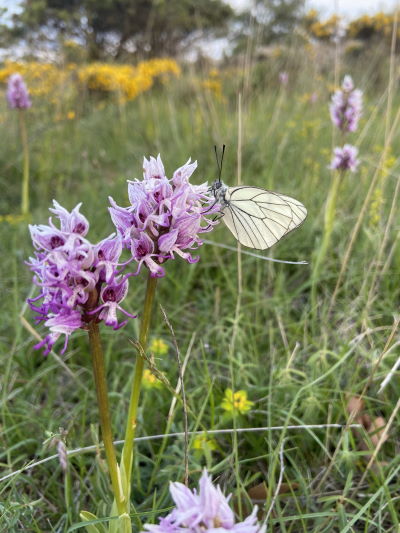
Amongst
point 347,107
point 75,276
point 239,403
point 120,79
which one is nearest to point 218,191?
point 75,276

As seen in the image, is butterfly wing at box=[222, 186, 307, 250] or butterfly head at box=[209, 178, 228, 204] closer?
butterfly head at box=[209, 178, 228, 204]

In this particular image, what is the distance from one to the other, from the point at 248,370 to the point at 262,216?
793mm

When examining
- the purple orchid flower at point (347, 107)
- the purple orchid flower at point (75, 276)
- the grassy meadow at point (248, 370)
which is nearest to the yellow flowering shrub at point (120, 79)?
the grassy meadow at point (248, 370)

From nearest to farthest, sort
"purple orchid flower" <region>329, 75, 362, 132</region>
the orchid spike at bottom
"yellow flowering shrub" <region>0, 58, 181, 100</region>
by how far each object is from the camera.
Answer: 1. the orchid spike at bottom
2. "purple orchid flower" <region>329, 75, 362, 132</region>
3. "yellow flowering shrub" <region>0, 58, 181, 100</region>

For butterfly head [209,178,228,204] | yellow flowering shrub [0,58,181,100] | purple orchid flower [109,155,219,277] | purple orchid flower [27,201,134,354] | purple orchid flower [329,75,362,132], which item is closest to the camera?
purple orchid flower [27,201,134,354]

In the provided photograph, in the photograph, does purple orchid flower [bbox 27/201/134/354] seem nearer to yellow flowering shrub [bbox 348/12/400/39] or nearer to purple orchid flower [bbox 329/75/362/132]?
purple orchid flower [bbox 329/75/362/132]

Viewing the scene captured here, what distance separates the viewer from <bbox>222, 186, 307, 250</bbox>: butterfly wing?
1854 mm

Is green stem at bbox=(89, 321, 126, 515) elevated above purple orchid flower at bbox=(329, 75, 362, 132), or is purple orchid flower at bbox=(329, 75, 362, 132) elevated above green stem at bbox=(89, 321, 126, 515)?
purple orchid flower at bbox=(329, 75, 362, 132)

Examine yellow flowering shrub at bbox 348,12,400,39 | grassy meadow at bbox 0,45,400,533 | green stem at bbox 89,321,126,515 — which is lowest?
grassy meadow at bbox 0,45,400,533

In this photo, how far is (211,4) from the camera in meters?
22.5

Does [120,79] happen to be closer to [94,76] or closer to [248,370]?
[94,76]

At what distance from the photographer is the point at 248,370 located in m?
2.24

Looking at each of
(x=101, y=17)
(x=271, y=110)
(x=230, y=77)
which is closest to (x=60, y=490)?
(x=271, y=110)

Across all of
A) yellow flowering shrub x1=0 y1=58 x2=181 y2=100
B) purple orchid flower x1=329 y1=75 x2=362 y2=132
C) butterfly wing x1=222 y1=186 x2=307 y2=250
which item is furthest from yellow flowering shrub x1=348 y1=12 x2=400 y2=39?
butterfly wing x1=222 y1=186 x2=307 y2=250
